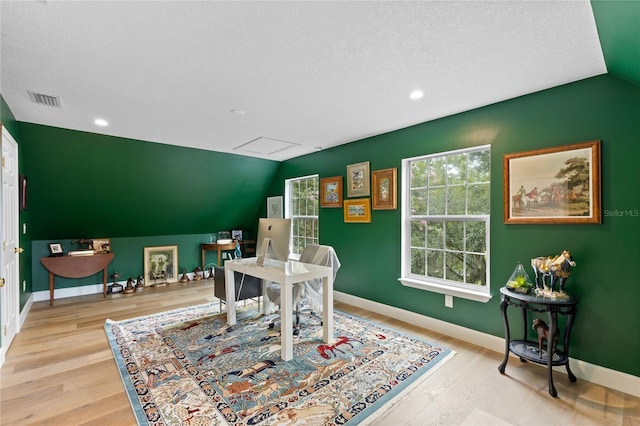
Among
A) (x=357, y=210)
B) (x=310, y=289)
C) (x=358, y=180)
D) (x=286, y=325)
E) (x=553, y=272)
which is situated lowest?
(x=286, y=325)

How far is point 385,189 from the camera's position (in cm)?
362

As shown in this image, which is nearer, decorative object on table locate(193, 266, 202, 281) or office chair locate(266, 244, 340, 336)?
office chair locate(266, 244, 340, 336)

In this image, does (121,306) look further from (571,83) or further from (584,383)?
(571,83)

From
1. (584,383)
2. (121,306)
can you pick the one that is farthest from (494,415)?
(121,306)

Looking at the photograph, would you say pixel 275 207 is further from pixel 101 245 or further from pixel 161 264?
pixel 101 245

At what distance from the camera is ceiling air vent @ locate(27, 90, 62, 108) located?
2.54 meters

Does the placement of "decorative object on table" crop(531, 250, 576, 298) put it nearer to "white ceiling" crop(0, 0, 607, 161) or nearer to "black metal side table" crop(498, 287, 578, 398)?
"black metal side table" crop(498, 287, 578, 398)

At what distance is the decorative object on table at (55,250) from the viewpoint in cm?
423

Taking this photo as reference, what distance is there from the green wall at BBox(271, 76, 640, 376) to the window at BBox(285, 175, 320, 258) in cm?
167

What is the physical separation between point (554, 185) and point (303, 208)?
352 cm

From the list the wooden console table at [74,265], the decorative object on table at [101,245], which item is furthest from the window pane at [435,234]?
the decorative object on table at [101,245]

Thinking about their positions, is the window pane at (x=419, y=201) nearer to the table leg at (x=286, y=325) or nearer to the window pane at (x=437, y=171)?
the window pane at (x=437, y=171)

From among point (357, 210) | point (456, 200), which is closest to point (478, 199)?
point (456, 200)

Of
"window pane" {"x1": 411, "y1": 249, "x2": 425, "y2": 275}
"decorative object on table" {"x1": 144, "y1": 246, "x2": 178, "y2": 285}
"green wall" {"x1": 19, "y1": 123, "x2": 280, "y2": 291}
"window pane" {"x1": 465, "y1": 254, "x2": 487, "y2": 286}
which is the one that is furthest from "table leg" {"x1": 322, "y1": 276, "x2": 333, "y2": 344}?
"decorative object on table" {"x1": 144, "y1": 246, "x2": 178, "y2": 285}
